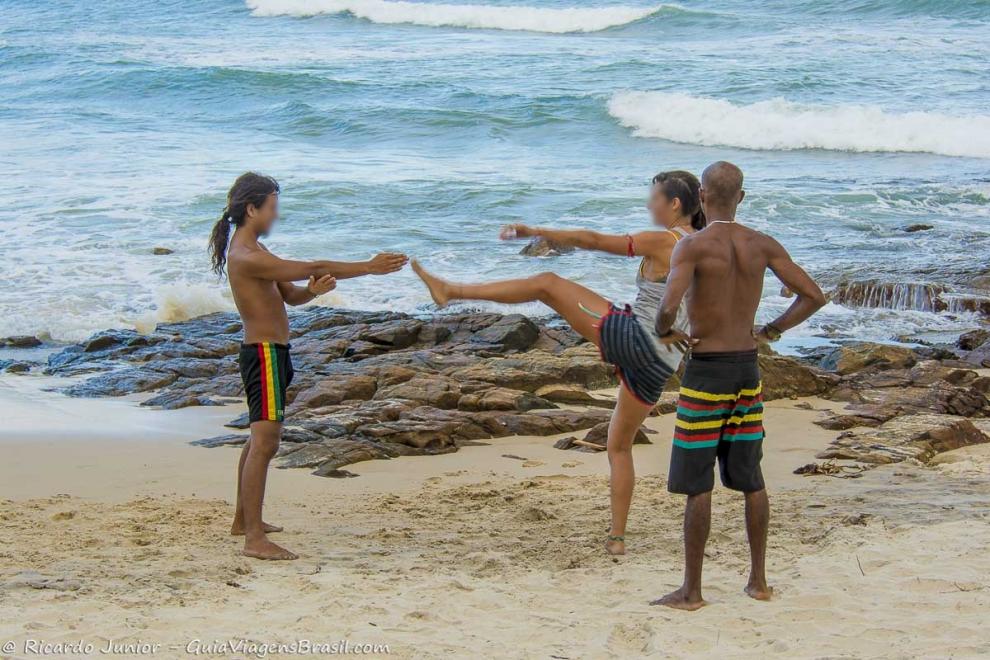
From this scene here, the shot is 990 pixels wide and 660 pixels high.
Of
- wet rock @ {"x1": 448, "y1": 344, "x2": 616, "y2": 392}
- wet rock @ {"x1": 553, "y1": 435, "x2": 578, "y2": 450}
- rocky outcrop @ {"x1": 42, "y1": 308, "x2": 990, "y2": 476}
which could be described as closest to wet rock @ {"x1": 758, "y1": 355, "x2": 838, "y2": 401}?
rocky outcrop @ {"x1": 42, "y1": 308, "x2": 990, "y2": 476}

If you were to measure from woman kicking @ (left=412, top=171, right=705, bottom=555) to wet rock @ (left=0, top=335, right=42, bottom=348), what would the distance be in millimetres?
7357

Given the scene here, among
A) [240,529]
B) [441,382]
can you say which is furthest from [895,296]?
[240,529]

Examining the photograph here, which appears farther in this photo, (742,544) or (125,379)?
(125,379)

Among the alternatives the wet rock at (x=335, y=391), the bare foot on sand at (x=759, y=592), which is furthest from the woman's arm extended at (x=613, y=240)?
the wet rock at (x=335, y=391)

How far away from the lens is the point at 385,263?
206 inches

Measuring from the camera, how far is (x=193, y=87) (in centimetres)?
2947

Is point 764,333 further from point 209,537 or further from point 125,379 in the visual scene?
point 125,379

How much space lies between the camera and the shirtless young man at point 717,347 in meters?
4.41

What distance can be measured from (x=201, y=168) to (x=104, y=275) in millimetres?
7638

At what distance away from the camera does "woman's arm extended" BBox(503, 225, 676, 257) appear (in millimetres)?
4926

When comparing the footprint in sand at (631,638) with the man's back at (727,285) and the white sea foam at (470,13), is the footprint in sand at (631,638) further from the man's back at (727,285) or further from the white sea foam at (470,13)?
the white sea foam at (470,13)

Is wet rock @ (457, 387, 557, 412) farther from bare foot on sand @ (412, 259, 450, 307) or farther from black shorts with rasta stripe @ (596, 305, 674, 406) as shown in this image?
black shorts with rasta stripe @ (596, 305, 674, 406)

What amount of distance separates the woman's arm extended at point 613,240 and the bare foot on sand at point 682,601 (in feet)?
4.55

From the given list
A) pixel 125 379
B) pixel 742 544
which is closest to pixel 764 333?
pixel 742 544
